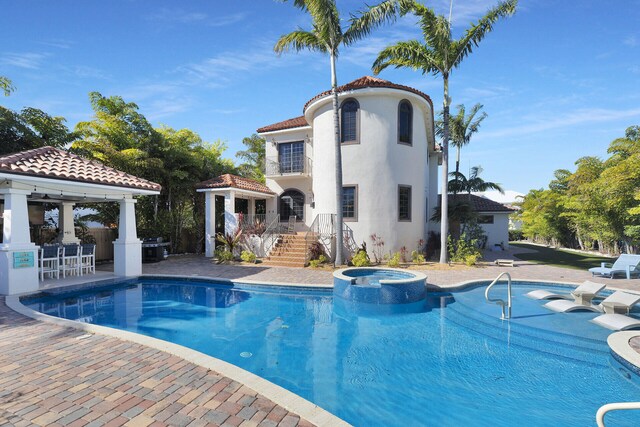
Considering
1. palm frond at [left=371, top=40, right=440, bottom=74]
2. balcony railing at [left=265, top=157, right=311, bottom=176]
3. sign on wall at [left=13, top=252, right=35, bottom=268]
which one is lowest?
sign on wall at [left=13, top=252, right=35, bottom=268]

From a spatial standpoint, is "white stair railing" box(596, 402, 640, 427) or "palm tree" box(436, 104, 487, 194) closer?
"white stair railing" box(596, 402, 640, 427)

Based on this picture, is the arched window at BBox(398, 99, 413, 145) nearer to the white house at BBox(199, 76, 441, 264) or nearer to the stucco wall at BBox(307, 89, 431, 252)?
the white house at BBox(199, 76, 441, 264)

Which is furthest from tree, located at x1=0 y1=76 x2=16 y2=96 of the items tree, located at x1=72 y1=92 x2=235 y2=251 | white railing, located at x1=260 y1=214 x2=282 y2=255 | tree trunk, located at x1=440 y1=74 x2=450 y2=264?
tree trunk, located at x1=440 y1=74 x2=450 y2=264

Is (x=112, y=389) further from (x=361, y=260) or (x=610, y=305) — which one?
(x=361, y=260)

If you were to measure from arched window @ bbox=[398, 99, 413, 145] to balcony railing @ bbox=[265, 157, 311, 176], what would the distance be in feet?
21.2

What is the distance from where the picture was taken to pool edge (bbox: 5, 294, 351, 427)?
3465 mm

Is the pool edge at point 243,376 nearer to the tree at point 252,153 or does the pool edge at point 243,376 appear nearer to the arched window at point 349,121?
the arched window at point 349,121

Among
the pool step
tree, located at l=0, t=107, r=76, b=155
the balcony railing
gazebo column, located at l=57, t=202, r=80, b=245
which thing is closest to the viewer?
the pool step

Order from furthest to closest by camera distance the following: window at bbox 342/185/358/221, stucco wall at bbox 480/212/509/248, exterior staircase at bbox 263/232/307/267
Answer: stucco wall at bbox 480/212/509/248 → window at bbox 342/185/358/221 → exterior staircase at bbox 263/232/307/267

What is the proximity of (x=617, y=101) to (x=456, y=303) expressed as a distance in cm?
1322

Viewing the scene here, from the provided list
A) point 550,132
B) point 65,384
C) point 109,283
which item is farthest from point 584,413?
point 550,132

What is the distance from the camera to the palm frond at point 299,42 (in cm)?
1411

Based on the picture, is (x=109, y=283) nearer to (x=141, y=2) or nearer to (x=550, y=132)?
(x=141, y=2)

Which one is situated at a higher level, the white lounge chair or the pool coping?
the pool coping
